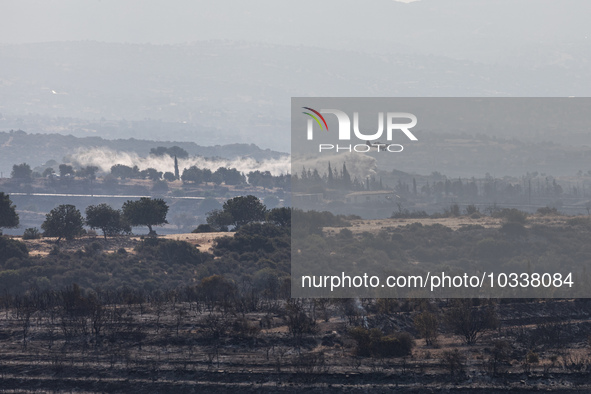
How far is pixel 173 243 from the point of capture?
10644cm

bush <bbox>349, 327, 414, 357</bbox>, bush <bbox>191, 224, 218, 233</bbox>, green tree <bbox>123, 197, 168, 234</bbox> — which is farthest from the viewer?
bush <bbox>191, 224, 218, 233</bbox>

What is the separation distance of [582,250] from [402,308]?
42.3 metres

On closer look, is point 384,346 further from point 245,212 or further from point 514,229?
point 245,212

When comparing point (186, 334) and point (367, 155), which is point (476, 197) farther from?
point (186, 334)

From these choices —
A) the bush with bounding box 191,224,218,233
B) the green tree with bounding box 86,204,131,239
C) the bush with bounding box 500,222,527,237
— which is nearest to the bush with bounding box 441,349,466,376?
the bush with bounding box 500,222,527,237

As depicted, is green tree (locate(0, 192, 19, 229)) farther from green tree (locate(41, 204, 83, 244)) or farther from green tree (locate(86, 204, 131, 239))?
green tree (locate(86, 204, 131, 239))

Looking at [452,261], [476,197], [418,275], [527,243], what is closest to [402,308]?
[418,275]

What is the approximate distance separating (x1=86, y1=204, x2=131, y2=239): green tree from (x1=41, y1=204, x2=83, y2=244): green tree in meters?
2.04

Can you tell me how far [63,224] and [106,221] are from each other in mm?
6920

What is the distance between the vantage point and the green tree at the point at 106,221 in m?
118

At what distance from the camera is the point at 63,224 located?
115 meters

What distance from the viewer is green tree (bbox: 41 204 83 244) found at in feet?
376

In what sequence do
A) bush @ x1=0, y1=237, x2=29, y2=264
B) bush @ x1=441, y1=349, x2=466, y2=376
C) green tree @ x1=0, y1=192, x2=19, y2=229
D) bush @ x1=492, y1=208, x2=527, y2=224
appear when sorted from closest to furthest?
1. bush @ x1=441, y1=349, x2=466, y2=376
2. bush @ x1=492, y1=208, x2=527, y2=224
3. bush @ x1=0, y1=237, x2=29, y2=264
4. green tree @ x1=0, y1=192, x2=19, y2=229

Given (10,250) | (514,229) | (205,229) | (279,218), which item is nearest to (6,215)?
(10,250)
